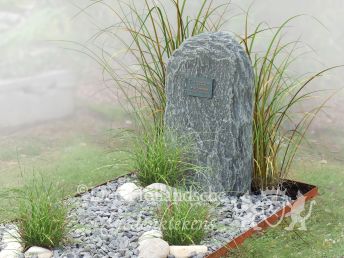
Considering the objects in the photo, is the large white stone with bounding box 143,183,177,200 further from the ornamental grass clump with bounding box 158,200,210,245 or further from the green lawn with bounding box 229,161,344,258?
the green lawn with bounding box 229,161,344,258

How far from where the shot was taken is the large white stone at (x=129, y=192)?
177 inches

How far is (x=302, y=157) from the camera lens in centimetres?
651

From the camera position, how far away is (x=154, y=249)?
11.9ft

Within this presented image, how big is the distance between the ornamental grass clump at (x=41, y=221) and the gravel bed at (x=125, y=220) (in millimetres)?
101

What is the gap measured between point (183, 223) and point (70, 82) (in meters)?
5.94

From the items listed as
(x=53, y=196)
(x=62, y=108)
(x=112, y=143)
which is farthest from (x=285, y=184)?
(x=62, y=108)

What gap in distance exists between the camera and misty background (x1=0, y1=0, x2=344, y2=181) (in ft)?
24.5

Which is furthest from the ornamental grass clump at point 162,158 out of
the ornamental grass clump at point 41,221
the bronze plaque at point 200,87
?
the ornamental grass clump at point 41,221

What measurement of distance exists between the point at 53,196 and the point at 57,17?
20.6 feet

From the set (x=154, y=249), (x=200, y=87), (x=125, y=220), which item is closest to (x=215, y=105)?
(x=200, y=87)

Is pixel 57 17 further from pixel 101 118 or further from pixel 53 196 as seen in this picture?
pixel 53 196

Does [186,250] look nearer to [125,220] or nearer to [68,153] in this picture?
[125,220]

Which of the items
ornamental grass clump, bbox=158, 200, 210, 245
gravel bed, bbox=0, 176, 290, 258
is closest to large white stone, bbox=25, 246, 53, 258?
gravel bed, bbox=0, 176, 290, 258

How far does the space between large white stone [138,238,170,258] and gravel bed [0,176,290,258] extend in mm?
74
